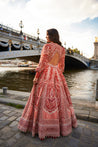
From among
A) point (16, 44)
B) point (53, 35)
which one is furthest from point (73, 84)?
point (16, 44)

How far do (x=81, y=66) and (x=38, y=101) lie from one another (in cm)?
3795

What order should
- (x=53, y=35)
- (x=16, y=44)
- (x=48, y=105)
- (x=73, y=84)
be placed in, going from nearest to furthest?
(x=48, y=105) → (x=53, y=35) → (x=73, y=84) → (x=16, y=44)

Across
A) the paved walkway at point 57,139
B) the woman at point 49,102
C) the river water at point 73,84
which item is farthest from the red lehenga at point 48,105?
the river water at point 73,84

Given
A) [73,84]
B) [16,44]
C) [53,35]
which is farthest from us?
[16,44]

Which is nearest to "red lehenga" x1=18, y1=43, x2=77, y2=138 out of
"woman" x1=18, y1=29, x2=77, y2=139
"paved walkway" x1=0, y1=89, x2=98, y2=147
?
"woman" x1=18, y1=29, x2=77, y2=139

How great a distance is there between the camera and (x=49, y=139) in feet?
6.98

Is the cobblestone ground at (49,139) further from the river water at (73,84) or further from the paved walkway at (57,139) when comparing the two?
the river water at (73,84)

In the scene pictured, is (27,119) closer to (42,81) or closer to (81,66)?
(42,81)

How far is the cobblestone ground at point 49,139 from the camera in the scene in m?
2.01

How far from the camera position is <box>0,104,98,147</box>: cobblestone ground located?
2010 millimetres

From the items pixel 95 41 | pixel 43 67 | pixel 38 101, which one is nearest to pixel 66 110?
pixel 38 101

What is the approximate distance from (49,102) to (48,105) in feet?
0.17

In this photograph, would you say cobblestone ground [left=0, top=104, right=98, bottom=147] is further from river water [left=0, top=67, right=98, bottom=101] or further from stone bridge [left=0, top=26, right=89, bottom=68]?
stone bridge [left=0, top=26, right=89, bottom=68]

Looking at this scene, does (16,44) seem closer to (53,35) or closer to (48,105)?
(53,35)
